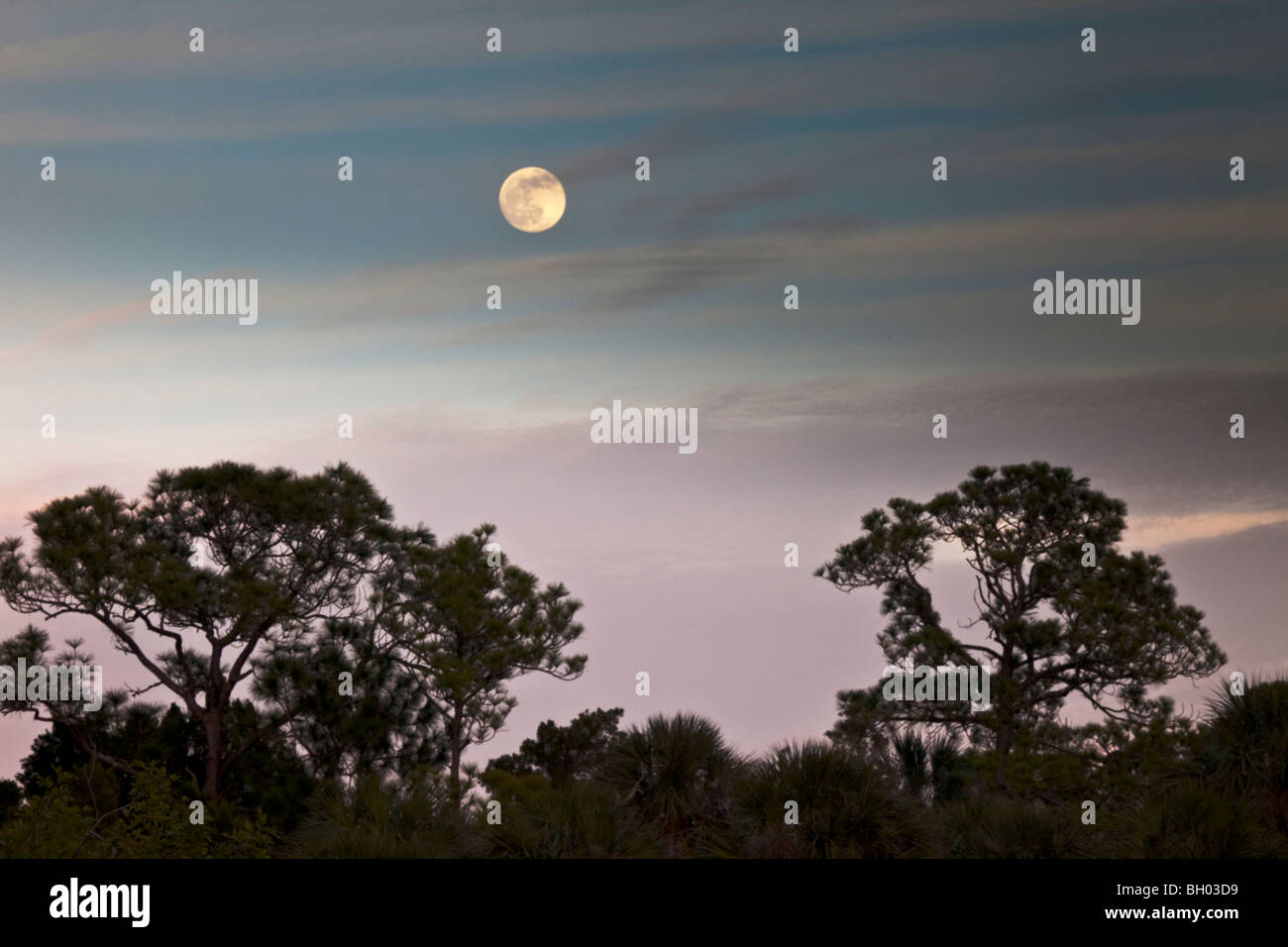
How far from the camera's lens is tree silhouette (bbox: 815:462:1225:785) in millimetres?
30641

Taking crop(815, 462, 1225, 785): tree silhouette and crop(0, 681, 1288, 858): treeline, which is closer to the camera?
crop(0, 681, 1288, 858): treeline

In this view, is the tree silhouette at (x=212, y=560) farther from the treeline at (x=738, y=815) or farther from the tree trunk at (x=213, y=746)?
the treeline at (x=738, y=815)

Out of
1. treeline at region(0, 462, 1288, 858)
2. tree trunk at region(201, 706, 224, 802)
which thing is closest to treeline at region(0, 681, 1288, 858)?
treeline at region(0, 462, 1288, 858)

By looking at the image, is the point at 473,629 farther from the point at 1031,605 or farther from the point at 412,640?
the point at 1031,605

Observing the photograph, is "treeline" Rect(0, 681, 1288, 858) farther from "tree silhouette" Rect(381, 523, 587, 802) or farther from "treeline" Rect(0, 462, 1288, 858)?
"tree silhouette" Rect(381, 523, 587, 802)

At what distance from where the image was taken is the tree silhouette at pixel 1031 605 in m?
30.6

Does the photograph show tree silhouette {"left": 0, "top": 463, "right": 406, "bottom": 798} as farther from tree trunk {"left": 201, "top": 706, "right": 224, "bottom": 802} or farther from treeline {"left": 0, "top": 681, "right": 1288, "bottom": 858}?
treeline {"left": 0, "top": 681, "right": 1288, "bottom": 858}

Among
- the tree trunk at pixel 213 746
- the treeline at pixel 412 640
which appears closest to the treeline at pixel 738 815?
the treeline at pixel 412 640

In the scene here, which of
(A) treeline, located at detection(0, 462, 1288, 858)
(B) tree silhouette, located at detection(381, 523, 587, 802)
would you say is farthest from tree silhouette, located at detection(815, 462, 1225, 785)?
(B) tree silhouette, located at detection(381, 523, 587, 802)

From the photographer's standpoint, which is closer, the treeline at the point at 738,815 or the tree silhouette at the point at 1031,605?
the treeline at the point at 738,815

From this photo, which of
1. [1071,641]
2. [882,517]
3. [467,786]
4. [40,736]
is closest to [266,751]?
[40,736]

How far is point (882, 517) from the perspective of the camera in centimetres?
3306

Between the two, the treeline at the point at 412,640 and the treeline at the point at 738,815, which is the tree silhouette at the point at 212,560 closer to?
the treeline at the point at 412,640
